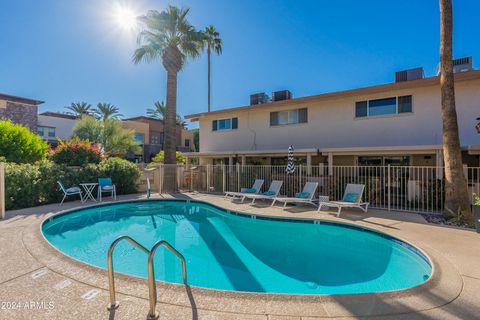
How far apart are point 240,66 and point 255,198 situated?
1183 centimetres

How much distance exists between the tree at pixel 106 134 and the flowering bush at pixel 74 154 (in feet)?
A: 62.5

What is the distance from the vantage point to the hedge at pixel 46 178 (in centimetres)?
1077

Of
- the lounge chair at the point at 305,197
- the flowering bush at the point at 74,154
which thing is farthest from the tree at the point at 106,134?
the lounge chair at the point at 305,197

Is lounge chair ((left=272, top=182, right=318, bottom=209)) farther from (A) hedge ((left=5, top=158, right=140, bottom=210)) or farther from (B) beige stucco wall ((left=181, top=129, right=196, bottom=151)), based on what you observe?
(B) beige stucco wall ((left=181, top=129, right=196, bottom=151))

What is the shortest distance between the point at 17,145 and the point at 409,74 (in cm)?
2503

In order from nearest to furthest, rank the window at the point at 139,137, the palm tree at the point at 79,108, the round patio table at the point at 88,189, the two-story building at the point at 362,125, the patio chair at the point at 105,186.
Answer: the two-story building at the point at 362,125, the round patio table at the point at 88,189, the patio chair at the point at 105,186, the window at the point at 139,137, the palm tree at the point at 79,108

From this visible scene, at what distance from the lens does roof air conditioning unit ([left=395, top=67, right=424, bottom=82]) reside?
14148mm

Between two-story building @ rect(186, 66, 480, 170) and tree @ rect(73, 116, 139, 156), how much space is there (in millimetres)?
18921

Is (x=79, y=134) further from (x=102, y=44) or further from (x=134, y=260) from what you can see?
(x=134, y=260)

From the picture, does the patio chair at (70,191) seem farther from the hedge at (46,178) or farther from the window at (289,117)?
the window at (289,117)

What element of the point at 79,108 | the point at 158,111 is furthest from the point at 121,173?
the point at 79,108

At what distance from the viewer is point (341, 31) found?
15039 mm

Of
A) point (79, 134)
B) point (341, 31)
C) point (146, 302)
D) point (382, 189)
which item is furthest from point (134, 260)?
point (79, 134)

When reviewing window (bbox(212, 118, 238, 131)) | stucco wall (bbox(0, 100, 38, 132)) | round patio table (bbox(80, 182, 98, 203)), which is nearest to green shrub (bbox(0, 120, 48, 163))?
round patio table (bbox(80, 182, 98, 203))
